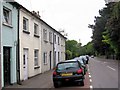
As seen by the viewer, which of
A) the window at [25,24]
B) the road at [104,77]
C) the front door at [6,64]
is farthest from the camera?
the window at [25,24]

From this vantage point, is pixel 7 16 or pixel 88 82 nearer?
pixel 7 16

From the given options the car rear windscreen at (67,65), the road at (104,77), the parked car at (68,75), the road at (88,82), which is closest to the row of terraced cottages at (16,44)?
the road at (88,82)

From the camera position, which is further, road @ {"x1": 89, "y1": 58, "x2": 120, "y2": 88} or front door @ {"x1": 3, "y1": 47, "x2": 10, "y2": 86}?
front door @ {"x1": 3, "y1": 47, "x2": 10, "y2": 86}

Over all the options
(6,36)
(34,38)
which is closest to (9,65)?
(6,36)

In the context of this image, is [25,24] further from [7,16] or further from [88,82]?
[88,82]

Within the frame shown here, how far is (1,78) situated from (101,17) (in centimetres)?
6627

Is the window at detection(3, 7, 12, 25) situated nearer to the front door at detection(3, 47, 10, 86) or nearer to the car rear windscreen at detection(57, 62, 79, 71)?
the front door at detection(3, 47, 10, 86)

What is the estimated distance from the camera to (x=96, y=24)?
81188 mm

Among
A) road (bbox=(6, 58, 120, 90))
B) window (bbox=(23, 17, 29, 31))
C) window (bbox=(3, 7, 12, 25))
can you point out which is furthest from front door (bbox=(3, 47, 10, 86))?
window (bbox=(23, 17, 29, 31))

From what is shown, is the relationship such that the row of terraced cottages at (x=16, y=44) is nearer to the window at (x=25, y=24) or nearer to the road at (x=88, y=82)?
the window at (x=25, y=24)

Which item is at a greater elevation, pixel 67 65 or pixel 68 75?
pixel 67 65

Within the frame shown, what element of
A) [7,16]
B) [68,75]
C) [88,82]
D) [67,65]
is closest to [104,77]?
[88,82]

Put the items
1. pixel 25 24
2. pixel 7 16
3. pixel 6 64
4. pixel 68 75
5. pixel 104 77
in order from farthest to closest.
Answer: pixel 25 24, pixel 104 77, pixel 7 16, pixel 6 64, pixel 68 75

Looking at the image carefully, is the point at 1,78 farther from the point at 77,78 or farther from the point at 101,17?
the point at 101,17
